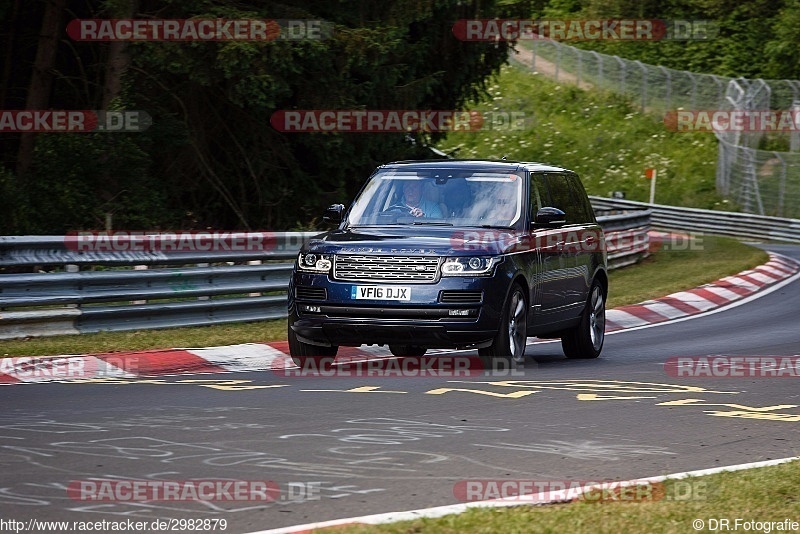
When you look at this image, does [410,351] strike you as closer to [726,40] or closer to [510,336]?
[510,336]

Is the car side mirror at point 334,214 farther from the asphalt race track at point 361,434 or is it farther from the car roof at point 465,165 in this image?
the asphalt race track at point 361,434

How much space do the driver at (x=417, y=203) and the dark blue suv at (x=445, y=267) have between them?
0.5 inches

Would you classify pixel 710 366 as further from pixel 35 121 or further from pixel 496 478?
pixel 35 121

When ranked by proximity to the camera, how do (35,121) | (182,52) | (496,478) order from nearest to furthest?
(496,478) < (182,52) < (35,121)

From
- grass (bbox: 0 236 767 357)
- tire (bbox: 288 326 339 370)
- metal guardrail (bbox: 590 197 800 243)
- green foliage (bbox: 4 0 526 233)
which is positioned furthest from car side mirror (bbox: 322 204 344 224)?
metal guardrail (bbox: 590 197 800 243)

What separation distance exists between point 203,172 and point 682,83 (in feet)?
111

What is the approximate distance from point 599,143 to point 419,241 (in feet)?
147

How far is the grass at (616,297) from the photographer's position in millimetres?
13031

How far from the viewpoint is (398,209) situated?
12961 mm

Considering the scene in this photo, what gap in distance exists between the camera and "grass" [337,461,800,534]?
5828 mm

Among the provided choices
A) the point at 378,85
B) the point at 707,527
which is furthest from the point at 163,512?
the point at 378,85

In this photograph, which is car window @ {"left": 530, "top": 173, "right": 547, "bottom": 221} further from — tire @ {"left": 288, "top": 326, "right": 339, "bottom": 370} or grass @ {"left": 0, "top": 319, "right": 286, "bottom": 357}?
grass @ {"left": 0, "top": 319, "right": 286, "bottom": 357}

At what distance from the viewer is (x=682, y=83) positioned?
53750 millimetres

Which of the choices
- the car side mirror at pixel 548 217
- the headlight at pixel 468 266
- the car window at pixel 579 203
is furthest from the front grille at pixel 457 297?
the car window at pixel 579 203
